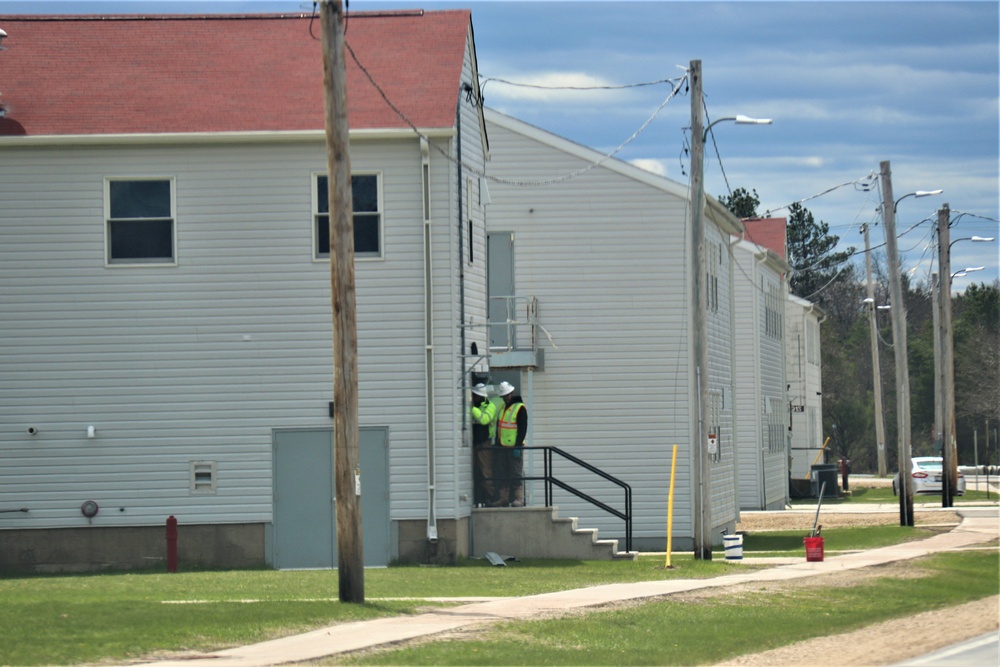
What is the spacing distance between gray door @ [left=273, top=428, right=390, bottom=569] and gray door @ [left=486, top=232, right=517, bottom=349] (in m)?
8.53

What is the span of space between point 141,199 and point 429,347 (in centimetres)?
541

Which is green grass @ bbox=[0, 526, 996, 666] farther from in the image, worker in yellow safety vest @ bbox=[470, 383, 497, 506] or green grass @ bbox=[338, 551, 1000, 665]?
worker in yellow safety vest @ bbox=[470, 383, 497, 506]

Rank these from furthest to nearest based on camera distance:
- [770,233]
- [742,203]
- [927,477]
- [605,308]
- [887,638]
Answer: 1. [742,203]
2. [770,233]
3. [927,477]
4. [605,308]
5. [887,638]

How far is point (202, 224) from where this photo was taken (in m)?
23.7

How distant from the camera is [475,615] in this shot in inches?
613

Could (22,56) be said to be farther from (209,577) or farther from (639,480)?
(639,480)

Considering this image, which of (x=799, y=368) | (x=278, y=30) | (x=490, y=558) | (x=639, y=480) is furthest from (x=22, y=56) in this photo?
(x=799, y=368)

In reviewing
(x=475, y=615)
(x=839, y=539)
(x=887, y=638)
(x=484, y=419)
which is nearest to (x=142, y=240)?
(x=484, y=419)

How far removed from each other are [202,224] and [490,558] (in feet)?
23.6

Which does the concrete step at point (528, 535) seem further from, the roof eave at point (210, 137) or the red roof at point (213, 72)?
the red roof at point (213, 72)

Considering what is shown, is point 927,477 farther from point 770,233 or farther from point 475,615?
point 475,615

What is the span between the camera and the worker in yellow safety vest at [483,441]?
24.5m

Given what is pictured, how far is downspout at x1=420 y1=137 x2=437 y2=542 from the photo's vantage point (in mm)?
23234

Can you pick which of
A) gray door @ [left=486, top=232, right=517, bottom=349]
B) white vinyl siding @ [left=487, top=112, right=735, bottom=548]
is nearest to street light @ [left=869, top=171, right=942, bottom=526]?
white vinyl siding @ [left=487, top=112, right=735, bottom=548]
